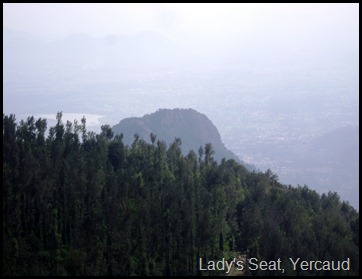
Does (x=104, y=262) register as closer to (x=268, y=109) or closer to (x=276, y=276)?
(x=276, y=276)

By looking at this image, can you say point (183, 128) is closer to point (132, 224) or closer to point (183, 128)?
point (183, 128)

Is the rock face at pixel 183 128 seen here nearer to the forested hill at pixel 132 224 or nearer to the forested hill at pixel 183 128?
the forested hill at pixel 183 128

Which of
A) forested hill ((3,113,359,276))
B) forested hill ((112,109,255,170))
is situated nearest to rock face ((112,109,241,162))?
forested hill ((112,109,255,170))

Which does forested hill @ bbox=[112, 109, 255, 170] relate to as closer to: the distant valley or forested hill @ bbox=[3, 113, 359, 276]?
the distant valley

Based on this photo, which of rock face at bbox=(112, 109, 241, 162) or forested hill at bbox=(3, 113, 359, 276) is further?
rock face at bbox=(112, 109, 241, 162)

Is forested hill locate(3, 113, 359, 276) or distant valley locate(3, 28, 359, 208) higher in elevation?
distant valley locate(3, 28, 359, 208)

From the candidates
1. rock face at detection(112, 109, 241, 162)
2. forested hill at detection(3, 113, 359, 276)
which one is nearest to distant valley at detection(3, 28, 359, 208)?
rock face at detection(112, 109, 241, 162)

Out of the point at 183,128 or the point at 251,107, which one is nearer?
the point at 183,128

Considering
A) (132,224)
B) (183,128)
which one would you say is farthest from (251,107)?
(132,224)
